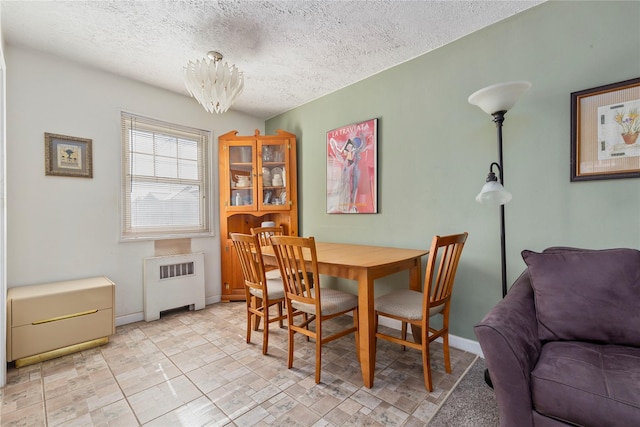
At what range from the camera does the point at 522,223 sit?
6.45ft

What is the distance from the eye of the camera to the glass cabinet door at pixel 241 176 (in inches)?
140

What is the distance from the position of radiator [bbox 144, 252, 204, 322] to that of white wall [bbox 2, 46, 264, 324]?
12cm

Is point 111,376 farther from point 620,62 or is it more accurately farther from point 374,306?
point 620,62

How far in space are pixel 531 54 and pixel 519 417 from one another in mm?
2165

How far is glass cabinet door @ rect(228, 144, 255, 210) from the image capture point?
355cm

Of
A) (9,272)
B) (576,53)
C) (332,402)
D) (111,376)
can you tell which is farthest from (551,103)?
(9,272)

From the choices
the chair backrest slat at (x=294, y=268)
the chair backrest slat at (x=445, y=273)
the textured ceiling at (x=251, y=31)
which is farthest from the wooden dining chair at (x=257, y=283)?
the textured ceiling at (x=251, y=31)

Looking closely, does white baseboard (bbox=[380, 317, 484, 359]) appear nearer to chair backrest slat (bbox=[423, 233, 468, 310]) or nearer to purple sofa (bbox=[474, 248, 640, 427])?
chair backrest slat (bbox=[423, 233, 468, 310])

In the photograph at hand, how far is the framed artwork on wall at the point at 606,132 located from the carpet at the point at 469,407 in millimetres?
1421

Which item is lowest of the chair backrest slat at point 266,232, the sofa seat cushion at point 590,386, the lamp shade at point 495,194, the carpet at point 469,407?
the carpet at point 469,407

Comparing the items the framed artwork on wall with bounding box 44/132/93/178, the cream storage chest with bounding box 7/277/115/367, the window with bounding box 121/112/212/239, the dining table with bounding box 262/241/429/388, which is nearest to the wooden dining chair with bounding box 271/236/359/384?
the dining table with bounding box 262/241/429/388

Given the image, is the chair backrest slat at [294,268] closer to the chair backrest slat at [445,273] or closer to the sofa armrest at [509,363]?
the chair backrest slat at [445,273]

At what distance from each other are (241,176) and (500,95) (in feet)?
9.42

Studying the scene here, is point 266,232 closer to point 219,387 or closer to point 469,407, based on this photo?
point 219,387
